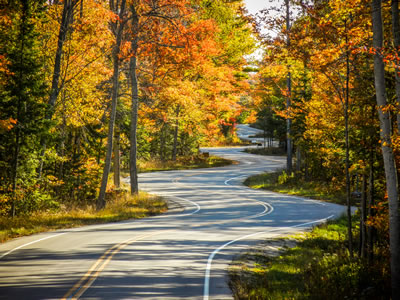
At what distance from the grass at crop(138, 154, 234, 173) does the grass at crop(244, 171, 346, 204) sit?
9.84m

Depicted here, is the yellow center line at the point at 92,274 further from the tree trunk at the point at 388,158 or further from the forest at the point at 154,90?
the tree trunk at the point at 388,158

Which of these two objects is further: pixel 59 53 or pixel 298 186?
pixel 298 186

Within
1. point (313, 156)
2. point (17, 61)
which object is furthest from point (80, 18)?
point (313, 156)

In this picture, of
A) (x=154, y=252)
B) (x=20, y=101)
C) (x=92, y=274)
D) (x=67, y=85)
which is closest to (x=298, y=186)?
(x=67, y=85)

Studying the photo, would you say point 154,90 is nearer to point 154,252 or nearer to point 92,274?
point 154,252

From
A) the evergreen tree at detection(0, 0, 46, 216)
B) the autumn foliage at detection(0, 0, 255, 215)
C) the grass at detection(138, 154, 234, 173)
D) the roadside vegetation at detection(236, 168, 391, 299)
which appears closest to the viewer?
the roadside vegetation at detection(236, 168, 391, 299)

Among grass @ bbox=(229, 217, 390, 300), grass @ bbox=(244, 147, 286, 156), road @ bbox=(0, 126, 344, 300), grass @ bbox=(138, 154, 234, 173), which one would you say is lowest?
grass @ bbox=(229, 217, 390, 300)

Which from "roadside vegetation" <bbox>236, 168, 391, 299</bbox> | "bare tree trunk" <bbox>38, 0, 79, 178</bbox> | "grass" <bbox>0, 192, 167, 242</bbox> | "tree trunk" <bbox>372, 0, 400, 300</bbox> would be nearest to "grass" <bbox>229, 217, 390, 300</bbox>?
"roadside vegetation" <bbox>236, 168, 391, 299</bbox>

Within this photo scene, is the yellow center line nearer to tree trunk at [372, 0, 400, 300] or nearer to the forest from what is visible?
the forest

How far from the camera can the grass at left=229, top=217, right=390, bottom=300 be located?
1027 centimetres

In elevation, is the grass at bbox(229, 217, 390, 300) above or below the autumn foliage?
below

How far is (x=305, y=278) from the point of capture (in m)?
11.9

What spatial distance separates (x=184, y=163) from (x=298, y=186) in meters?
17.6

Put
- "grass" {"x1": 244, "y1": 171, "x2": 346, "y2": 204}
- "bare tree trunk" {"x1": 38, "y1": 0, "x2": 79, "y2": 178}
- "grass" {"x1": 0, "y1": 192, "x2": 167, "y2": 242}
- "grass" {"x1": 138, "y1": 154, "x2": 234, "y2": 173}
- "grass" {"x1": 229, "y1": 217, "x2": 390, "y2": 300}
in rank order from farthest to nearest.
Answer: "grass" {"x1": 138, "y1": 154, "x2": 234, "y2": 173}
"grass" {"x1": 244, "y1": 171, "x2": 346, "y2": 204}
"bare tree trunk" {"x1": 38, "y1": 0, "x2": 79, "y2": 178}
"grass" {"x1": 0, "y1": 192, "x2": 167, "y2": 242}
"grass" {"x1": 229, "y1": 217, "x2": 390, "y2": 300}
